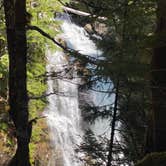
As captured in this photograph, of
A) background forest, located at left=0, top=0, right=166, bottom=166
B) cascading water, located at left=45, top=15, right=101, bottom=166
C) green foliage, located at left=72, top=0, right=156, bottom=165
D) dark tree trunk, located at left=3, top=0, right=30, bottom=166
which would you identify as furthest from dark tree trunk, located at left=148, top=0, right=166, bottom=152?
cascading water, located at left=45, top=15, right=101, bottom=166

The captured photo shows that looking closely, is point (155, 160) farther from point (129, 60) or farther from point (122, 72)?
point (129, 60)

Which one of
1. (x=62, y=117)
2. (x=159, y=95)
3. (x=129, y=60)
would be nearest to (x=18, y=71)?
(x=129, y=60)

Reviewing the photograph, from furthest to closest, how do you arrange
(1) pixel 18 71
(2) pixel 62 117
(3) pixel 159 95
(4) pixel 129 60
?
1. (2) pixel 62 117
2. (1) pixel 18 71
3. (4) pixel 129 60
4. (3) pixel 159 95

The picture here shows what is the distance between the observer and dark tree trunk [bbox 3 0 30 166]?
700cm

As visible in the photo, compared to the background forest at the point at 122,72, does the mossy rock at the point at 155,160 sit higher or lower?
lower

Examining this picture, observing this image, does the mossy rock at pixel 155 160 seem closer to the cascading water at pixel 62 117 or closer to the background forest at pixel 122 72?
the background forest at pixel 122 72

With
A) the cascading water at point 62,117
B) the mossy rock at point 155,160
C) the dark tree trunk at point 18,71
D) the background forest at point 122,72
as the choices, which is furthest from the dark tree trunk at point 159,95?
the cascading water at point 62,117

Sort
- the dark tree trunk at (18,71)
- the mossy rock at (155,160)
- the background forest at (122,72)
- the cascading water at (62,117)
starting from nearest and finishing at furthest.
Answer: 1. the mossy rock at (155,160)
2. the background forest at (122,72)
3. the dark tree trunk at (18,71)
4. the cascading water at (62,117)

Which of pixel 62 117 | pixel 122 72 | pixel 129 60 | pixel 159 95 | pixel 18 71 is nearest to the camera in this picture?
pixel 122 72

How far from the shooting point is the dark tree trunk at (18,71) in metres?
7.00

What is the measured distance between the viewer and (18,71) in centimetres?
708

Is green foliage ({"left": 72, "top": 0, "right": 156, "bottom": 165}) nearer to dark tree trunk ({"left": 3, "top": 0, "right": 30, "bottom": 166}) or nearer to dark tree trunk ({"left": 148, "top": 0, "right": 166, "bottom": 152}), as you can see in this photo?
dark tree trunk ({"left": 148, "top": 0, "right": 166, "bottom": 152})

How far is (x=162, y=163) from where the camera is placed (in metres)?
5.41

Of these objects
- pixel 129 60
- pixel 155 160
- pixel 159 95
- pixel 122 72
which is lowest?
pixel 155 160
